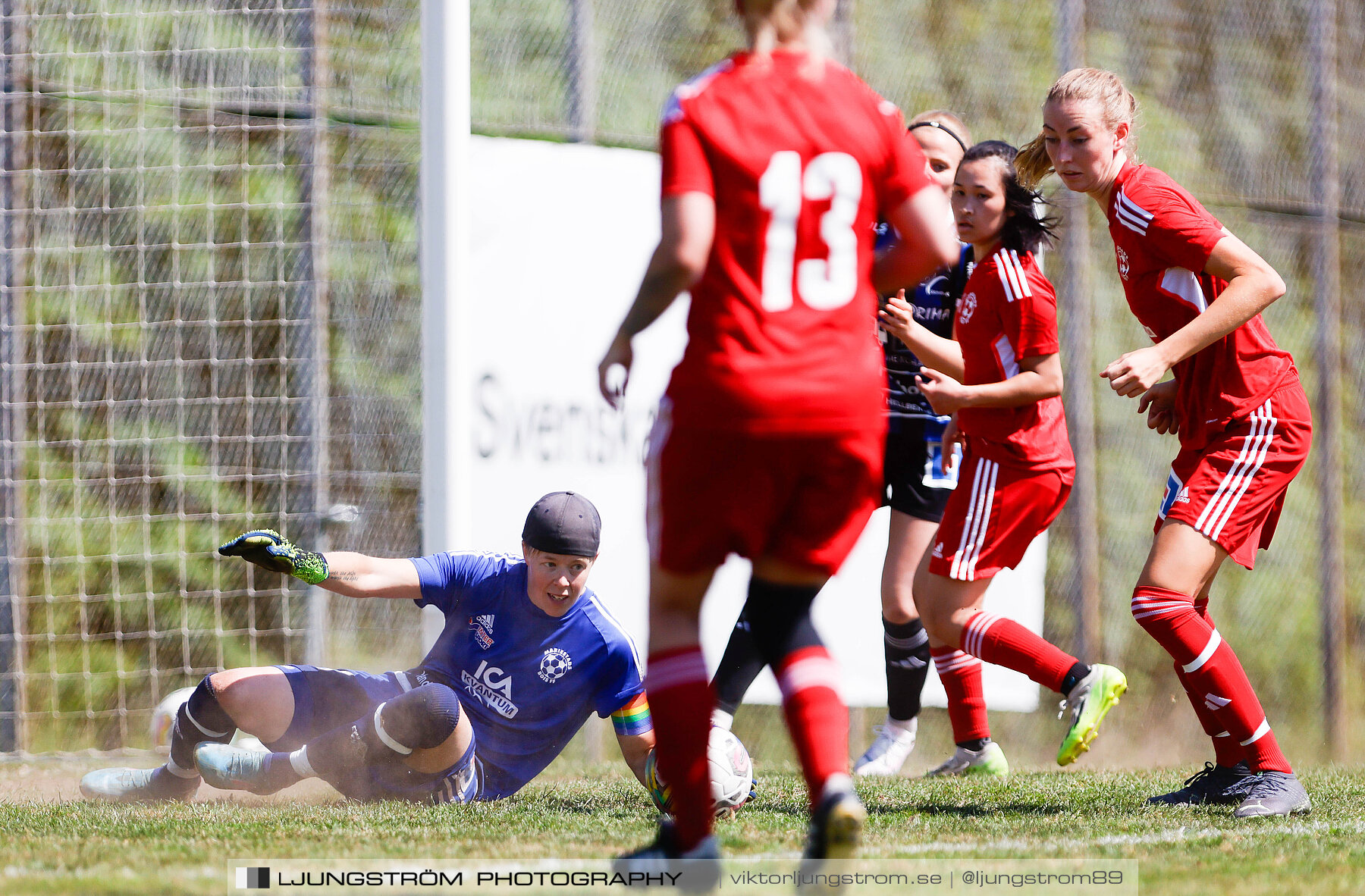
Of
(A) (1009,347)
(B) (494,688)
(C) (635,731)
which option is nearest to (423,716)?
(B) (494,688)

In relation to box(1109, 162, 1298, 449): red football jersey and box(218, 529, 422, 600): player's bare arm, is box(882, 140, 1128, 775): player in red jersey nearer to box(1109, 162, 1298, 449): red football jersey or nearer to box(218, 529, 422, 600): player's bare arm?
box(1109, 162, 1298, 449): red football jersey

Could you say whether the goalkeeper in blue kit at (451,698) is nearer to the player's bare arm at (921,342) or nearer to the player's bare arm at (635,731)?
the player's bare arm at (635,731)

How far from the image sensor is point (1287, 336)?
26.8 feet

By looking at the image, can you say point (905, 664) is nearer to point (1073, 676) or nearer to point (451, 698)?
point (1073, 676)

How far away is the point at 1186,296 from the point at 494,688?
2205mm

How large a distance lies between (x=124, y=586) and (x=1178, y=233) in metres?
4.92

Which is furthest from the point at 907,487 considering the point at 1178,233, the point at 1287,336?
the point at 1287,336

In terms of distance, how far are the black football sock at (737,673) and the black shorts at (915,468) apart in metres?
0.79

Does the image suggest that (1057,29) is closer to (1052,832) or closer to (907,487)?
(907,487)

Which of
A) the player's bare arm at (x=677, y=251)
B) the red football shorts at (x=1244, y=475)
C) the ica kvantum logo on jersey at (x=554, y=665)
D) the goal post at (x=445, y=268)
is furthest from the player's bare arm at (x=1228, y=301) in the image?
the goal post at (x=445, y=268)

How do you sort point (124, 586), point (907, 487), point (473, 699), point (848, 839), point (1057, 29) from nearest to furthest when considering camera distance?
1. point (848, 839)
2. point (473, 699)
3. point (907, 487)
4. point (124, 586)
5. point (1057, 29)

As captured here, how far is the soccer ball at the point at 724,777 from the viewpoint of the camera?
3.46 meters

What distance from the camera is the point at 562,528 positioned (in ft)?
12.0

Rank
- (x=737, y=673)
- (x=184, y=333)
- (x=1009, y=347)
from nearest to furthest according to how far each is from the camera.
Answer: (x=1009, y=347), (x=737, y=673), (x=184, y=333)
